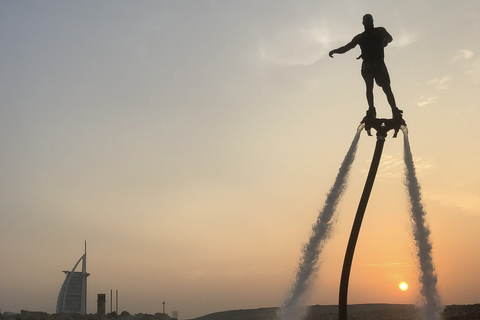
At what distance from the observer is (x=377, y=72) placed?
23.3 meters

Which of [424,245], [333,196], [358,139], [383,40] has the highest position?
[383,40]

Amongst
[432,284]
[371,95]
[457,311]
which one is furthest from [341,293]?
[457,311]

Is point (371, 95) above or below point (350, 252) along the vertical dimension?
above

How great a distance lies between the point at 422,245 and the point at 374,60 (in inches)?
293

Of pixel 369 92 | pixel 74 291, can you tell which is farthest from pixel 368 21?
pixel 74 291

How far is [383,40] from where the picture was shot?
921 inches

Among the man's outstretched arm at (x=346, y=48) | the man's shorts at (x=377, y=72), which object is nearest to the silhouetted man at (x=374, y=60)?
the man's shorts at (x=377, y=72)

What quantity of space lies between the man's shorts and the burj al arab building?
4771 inches

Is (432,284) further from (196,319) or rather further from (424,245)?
(196,319)

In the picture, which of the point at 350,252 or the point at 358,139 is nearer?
the point at 350,252

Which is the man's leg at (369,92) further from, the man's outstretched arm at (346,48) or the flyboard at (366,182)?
the man's outstretched arm at (346,48)

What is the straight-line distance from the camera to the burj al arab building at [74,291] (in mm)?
136250

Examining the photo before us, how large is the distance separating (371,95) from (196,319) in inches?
2271

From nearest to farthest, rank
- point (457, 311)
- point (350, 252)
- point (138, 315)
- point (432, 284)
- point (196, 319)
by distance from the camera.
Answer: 1. point (350, 252)
2. point (432, 284)
3. point (138, 315)
4. point (457, 311)
5. point (196, 319)
